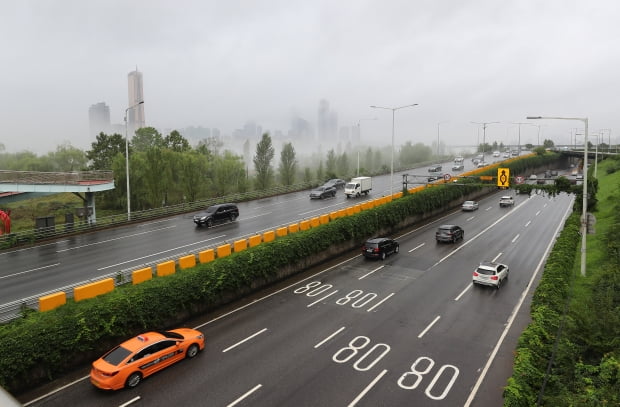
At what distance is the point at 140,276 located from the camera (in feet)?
69.7

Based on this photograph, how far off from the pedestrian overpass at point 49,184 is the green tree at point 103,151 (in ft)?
74.8

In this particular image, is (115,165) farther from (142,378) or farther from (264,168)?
(142,378)

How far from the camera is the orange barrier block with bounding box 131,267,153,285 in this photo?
69.0 feet

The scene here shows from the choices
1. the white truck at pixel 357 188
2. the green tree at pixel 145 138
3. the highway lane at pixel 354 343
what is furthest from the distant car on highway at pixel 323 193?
the green tree at pixel 145 138

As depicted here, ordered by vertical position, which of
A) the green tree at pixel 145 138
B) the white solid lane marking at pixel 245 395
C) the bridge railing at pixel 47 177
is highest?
the green tree at pixel 145 138

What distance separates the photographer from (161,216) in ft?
149

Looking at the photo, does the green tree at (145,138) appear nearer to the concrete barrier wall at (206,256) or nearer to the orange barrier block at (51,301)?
the concrete barrier wall at (206,256)

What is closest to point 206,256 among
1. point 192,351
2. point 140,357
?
point 192,351

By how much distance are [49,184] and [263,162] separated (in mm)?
35010

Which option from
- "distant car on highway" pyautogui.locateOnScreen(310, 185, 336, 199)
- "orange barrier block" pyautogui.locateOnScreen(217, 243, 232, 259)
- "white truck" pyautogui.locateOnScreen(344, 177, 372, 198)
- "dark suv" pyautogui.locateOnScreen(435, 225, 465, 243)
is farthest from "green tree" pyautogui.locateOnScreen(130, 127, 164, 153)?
"orange barrier block" pyautogui.locateOnScreen(217, 243, 232, 259)

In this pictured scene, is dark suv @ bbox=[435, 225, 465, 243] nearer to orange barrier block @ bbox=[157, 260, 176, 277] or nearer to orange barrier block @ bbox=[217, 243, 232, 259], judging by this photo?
orange barrier block @ bbox=[217, 243, 232, 259]

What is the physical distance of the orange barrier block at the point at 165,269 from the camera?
2217 centimetres

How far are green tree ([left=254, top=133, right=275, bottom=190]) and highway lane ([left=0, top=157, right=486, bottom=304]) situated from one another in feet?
63.2

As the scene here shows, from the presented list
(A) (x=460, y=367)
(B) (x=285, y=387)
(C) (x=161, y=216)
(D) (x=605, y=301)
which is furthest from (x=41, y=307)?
(C) (x=161, y=216)
